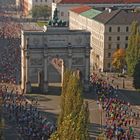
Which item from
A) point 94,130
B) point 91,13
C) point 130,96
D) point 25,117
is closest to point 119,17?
point 91,13

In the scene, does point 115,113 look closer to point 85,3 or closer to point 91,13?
point 91,13

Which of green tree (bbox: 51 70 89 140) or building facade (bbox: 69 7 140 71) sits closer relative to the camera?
green tree (bbox: 51 70 89 140)

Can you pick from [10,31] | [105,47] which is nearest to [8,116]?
[105,47]

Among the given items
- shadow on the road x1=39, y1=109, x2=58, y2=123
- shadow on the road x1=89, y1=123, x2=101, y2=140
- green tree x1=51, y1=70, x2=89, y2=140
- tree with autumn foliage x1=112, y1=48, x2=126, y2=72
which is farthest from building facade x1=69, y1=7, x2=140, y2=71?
green tree x1=51, y1=70, x2=89, y2=140

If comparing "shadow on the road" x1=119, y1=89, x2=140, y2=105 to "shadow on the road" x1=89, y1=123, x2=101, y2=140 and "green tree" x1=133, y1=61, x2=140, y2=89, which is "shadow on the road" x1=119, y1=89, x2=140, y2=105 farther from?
"shadow on the road" x1=89, y1=123, x2=101, y2=140

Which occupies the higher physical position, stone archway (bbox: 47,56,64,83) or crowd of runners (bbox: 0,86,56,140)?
stone archway (bbox: 47,56,64,83)

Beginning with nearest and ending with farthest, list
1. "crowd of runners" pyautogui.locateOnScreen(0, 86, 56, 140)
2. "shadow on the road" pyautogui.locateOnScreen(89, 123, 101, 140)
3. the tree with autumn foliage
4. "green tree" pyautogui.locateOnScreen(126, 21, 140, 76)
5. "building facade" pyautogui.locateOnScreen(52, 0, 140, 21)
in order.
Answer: "crowd of runners" pyautogui.locateOnScreen(0, 86, 56, 140) < "shadow on the road" pyautogui.locateOnScreen(89, 123, 101, 140) < "green tree" pyautogui.locateOnScreen(126, 21, 140, 76) < the tree with autumn foliage < "building facade" pyautogui.locateOnScreen(52, 0, 140, 21)
